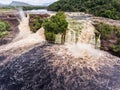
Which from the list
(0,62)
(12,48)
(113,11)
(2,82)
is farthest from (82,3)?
(2,82)

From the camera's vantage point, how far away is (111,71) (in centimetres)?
1952

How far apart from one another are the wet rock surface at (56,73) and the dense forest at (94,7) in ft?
36.9

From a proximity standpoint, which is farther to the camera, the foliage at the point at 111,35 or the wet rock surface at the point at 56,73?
the foliage at the point at 111,35

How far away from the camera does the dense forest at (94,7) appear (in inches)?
1266

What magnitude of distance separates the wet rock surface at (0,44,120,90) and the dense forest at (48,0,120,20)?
11262 mm

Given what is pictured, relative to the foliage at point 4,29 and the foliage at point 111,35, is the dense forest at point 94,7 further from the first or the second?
the foliage at point 4,29

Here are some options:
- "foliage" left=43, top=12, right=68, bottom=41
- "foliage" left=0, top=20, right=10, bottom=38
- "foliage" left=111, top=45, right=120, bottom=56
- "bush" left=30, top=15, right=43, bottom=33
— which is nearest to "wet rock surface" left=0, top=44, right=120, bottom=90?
"foliage" left=111, top=45, right=120, bottom=56

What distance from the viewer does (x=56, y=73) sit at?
19.0 meters

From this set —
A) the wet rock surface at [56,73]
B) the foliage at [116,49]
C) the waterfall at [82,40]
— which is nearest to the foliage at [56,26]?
the waterfall at [82,40]

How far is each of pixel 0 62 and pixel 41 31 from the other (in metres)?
7.18

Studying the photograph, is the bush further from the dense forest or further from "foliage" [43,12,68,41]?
the dense forest

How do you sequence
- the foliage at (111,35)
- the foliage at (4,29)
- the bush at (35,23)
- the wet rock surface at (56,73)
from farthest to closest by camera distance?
the bush at (35,23) → the foliage at (4,29) → the foliage at (111,35) → the wet rock surface at (56,73)

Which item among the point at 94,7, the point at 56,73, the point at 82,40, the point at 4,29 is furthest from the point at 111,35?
the point at 94,7

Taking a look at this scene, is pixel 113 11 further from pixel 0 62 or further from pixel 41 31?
pixel 0 62
